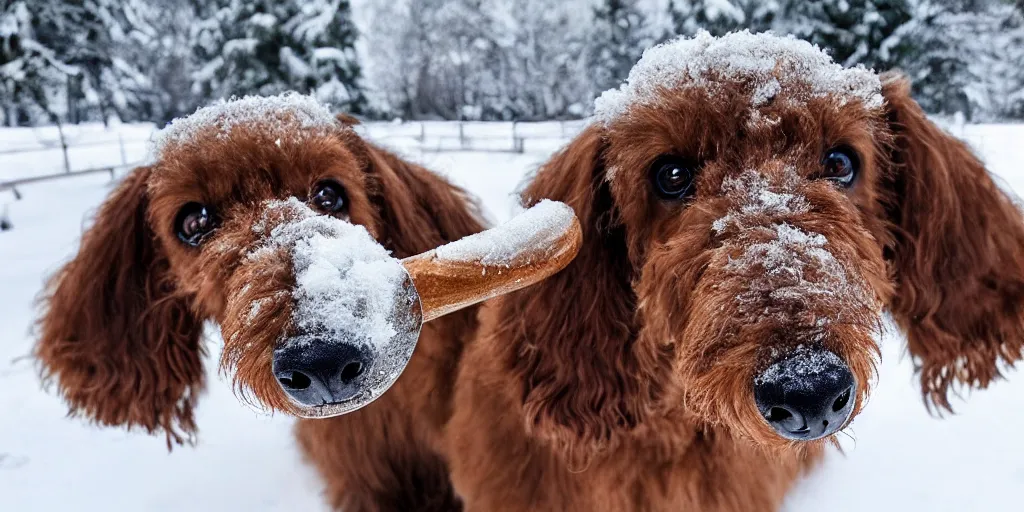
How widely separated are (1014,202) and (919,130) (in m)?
0.56

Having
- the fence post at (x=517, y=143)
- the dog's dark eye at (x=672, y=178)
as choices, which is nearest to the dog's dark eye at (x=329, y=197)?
the dog's dark eye at (x=672, y=178)

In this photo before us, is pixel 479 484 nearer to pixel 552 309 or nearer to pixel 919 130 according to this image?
pixel 552 309

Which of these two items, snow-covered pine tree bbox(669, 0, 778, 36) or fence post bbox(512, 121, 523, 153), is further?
fence post bbox(512, 121, 523, 153)

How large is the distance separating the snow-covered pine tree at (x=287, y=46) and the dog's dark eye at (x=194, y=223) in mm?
12697

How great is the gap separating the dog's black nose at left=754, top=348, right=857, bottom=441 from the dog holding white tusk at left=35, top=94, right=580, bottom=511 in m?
0.63

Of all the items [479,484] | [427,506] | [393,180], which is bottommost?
[427,506]

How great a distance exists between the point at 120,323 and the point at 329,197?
3.35ft

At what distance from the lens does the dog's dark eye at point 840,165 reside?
153 centimetres

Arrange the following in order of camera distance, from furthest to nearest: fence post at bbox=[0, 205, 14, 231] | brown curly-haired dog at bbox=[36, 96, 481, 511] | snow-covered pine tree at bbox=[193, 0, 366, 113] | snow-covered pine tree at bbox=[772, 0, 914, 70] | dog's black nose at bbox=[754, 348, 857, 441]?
snow-covered pine tree at bbox=[193, 0, 366, 113]
snow-covered pine tree at bbox=[772, 0, 914, 70]
fence post at bbox=[0, 205, 14, 231]
brown curly-haired dog at bbox=[36, 96, 481, 511]
dog's black nose at bbox=[754, 348, 857, 441]

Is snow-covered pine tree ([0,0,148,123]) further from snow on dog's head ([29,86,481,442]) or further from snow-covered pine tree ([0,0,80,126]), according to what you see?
snow on dog's head ([29,86,481,442])

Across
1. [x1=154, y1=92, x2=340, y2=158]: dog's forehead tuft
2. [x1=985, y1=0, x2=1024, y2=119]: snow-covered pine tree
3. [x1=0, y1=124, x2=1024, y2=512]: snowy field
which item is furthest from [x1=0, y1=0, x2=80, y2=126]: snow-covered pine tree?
[x1=985, y1=0, x2=1024, y2=119]: snow-covered pine tree

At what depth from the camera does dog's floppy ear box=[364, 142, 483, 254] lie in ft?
7.96

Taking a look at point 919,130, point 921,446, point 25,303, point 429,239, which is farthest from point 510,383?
point 25,303

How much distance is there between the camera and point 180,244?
211cm
